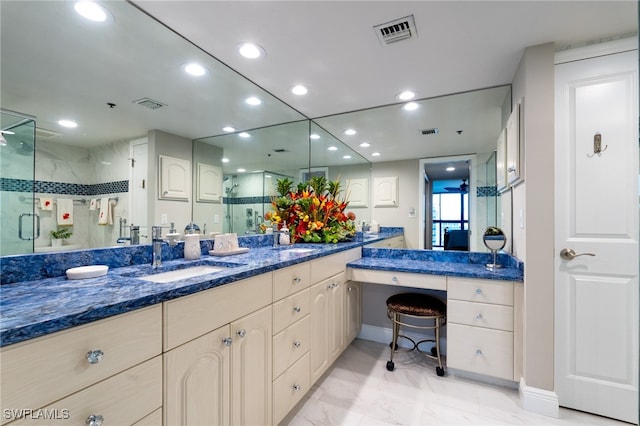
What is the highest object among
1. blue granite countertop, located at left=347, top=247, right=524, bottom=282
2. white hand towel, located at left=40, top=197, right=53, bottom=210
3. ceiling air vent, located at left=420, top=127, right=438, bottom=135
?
ceiling air vent, located at left=420, top=127, right=438, bottom=135

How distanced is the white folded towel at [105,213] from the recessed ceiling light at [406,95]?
223 centimetres

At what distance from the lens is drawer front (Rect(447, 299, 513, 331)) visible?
6.10 ft

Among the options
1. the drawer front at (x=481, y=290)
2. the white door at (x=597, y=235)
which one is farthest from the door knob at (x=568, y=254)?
the drawer front at (x=481, y=290)

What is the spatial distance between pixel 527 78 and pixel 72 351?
2495 millimetres

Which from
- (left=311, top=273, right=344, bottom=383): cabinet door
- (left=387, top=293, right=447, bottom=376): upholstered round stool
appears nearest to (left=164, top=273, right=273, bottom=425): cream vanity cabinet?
(left=311, top=273, right=344, bottom=383): cabinet door

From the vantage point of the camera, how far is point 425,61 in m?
1.85

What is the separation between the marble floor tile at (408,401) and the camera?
1.63 metres

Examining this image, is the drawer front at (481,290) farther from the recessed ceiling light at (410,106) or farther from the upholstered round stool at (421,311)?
the recessed ceiling light at (410,106)

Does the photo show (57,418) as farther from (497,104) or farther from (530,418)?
(497,104)

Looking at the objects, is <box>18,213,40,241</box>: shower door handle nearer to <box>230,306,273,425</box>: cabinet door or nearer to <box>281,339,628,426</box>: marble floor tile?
<box>230,306,273,425</box>: cabinet door

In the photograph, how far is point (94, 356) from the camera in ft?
2.37

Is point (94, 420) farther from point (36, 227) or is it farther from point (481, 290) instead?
point (481, 290)

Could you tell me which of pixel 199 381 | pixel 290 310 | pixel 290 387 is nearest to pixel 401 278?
pixel 290 310

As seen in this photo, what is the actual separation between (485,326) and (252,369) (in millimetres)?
1602
